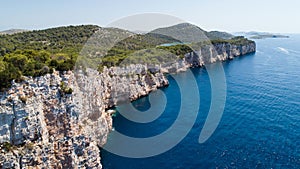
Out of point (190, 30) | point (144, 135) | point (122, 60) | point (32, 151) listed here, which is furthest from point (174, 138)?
point (190, 30)

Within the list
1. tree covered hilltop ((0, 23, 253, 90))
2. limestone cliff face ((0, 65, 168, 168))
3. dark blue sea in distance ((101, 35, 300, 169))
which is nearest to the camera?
limestone cliff face ((0, 65, 168, 168))

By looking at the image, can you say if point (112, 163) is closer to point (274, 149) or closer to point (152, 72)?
point (274, 149)

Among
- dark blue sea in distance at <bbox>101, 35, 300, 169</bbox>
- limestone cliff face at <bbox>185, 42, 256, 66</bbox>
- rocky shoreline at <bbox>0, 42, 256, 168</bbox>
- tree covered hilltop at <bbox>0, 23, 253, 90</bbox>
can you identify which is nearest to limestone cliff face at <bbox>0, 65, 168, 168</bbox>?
rocky shoreline at <bbox>0, 42, 256, 168</bbox>

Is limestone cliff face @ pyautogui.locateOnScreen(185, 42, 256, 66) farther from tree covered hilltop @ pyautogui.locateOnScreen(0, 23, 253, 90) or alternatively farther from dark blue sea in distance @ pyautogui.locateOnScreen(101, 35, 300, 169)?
dark blue sea in distance @ pyautogui.locateOnScreen(101, 35, 300, 169)

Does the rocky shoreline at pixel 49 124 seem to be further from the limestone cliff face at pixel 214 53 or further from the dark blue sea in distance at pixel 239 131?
the limestone cliff face at pixel 214 53

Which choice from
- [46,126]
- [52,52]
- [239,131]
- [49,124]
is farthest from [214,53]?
[46,126]

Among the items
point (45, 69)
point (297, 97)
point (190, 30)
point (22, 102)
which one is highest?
point (190, 30)

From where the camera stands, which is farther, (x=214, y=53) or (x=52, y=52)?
(x=214, y=53)

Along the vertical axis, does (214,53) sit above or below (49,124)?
above

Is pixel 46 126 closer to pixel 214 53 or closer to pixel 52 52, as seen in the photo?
pixel 52 52
